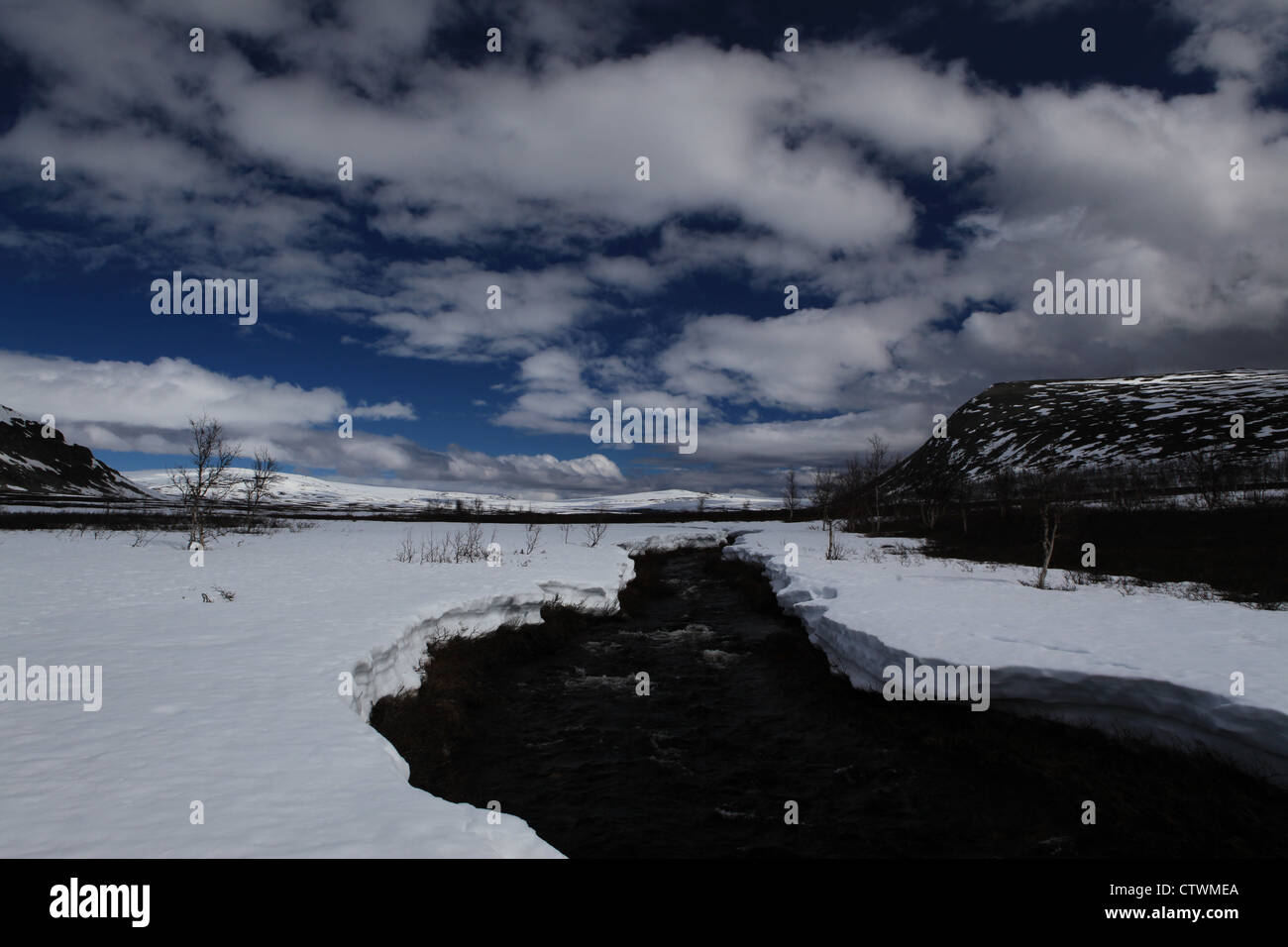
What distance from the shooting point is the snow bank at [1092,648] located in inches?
286

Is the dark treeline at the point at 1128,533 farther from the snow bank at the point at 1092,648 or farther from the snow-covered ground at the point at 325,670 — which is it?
the snow-covered ground at the point at 325,670

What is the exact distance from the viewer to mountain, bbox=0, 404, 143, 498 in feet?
440

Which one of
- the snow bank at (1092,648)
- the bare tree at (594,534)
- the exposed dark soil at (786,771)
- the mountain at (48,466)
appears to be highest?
the mountain at (48,466)

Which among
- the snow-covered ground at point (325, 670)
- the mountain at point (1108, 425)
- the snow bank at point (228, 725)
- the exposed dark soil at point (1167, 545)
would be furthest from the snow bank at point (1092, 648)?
the mountain at point (1108, 425)

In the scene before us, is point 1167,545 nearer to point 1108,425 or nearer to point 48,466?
point 1108,425

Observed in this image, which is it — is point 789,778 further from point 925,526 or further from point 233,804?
point 925,526

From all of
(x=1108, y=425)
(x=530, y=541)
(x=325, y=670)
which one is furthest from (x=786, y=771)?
(x=1108, y=425)

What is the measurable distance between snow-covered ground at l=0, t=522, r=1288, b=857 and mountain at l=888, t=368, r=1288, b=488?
333 ft

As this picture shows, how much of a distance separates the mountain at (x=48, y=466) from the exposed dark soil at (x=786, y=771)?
16950 cm

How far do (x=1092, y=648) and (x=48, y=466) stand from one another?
214 metres

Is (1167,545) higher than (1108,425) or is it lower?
lower

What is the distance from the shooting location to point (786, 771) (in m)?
8.65

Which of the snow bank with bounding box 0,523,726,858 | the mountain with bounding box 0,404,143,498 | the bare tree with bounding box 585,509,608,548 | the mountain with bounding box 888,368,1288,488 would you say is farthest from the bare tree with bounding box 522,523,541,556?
the mountain with bounding box 0,404,143,498
